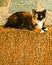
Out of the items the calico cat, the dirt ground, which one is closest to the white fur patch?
the calico cat

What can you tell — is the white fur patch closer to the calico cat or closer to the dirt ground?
the calico cat

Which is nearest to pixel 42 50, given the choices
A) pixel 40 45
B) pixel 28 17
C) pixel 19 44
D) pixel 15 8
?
pixel 40 45

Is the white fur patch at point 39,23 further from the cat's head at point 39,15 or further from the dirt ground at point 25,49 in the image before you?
the dirt ground at point 25,49

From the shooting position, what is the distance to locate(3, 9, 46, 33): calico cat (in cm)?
295

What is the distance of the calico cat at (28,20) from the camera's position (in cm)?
295

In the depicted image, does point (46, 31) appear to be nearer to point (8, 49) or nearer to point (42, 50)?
point (42, 50)

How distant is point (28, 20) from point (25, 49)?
54 cm

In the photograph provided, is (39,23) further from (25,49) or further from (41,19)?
(25,49)

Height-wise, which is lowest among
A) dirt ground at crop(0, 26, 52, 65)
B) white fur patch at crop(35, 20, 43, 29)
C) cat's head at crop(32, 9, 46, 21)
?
dirt ground at crop(0, 26, 52, 65)

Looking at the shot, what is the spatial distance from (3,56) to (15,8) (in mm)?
1041

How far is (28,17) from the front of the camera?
303 centimetres

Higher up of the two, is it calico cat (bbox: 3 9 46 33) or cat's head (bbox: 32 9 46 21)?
cat's head (bbox: 32 9 46 21)

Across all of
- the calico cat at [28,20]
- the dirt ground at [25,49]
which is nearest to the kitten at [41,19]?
the calico cat at [28,20]

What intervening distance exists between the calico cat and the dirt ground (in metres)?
0.37
